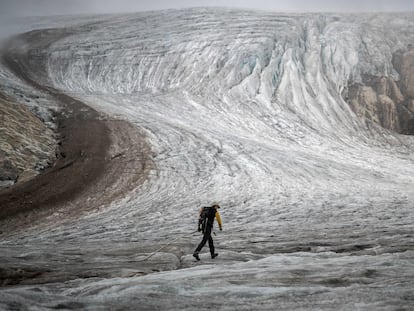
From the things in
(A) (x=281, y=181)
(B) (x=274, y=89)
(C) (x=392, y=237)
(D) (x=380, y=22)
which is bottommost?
(A) (x=281, y=181)

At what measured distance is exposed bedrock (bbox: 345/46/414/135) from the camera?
44656 millimetres

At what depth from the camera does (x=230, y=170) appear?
25953mm

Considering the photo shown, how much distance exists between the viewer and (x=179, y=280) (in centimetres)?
896

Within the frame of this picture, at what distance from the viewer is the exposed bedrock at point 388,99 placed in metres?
44.7

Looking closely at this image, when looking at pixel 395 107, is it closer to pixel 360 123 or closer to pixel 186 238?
pixel 360 123

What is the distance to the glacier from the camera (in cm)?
858

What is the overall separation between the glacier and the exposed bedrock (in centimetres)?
129

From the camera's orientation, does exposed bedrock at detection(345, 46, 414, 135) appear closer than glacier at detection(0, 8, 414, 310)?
No

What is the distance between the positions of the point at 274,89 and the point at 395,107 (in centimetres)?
1447

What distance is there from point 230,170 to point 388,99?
94.3 ft

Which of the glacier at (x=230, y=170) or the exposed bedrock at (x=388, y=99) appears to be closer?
the glacier at (x=230, y=170)

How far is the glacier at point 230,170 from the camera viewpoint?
8578mm

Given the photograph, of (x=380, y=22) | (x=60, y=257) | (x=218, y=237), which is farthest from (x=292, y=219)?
(x=380, y=22)

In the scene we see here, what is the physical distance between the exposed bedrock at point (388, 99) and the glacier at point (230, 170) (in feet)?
4.23
